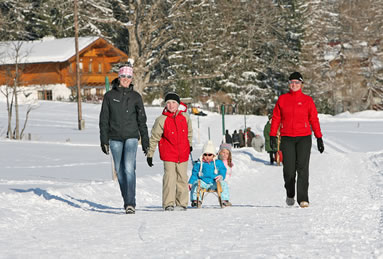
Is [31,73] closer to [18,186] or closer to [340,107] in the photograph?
[340,107]

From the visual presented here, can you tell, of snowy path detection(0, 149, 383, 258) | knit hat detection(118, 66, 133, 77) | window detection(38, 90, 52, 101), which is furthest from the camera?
window detection(38, 90, 52, 101)

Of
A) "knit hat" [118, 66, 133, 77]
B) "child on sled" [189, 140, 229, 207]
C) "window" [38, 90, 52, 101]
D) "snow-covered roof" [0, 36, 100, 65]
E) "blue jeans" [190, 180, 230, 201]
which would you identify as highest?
"snow-covered roof" [0, 36, 100, 65]

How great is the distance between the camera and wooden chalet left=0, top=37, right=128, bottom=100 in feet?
228

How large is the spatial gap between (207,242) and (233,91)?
227ft

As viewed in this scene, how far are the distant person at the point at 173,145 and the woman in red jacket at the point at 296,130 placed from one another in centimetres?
121

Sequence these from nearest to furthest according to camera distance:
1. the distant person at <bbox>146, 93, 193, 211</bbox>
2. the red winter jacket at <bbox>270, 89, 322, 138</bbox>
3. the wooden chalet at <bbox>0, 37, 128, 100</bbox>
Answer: the red winter jacket at <bbox>270, 89, 322, 138</bbox>, the distant person at <bbox>146, 93, 193, 211</bbox>, the wooden chalet at <bbox>0, 37, 128, 100</bbox>

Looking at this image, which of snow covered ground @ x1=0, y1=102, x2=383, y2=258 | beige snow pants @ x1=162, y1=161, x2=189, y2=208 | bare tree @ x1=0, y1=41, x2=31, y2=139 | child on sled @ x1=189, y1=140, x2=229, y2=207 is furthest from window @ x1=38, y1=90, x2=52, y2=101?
beige snow pants @ x1=162, y1=161, x2=189, y2=208

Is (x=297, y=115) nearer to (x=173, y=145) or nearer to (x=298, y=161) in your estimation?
(x=298, y=161)

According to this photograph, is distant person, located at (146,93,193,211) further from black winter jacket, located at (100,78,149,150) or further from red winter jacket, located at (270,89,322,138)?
red winter jacket, located at (270,89,322,138)

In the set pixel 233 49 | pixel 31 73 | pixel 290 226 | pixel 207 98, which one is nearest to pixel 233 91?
pixel 207 98

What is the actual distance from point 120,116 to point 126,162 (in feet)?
1.99

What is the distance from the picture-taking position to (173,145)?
952 cm

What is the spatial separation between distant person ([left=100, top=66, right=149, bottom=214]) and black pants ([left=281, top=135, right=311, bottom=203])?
1.90m

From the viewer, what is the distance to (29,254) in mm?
5773
